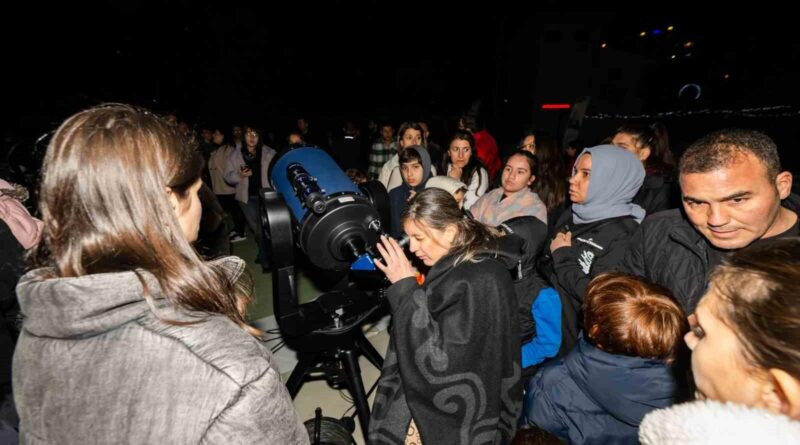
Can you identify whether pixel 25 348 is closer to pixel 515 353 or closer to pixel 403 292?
pixel 403 292

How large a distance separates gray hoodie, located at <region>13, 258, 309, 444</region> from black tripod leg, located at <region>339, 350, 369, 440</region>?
1344 millimetres

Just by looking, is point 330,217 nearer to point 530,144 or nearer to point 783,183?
point 783,183

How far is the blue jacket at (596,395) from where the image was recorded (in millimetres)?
1276

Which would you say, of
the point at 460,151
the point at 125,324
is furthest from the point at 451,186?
the point at 125,324

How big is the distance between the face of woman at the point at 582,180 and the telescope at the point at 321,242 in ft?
3.81

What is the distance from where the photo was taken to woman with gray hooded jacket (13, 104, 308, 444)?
71cm

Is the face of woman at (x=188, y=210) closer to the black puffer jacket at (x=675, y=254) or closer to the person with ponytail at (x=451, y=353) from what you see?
the person with ponytail at (x=451, y=353)

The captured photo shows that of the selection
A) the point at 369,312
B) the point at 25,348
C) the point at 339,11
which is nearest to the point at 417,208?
the point at 369,312

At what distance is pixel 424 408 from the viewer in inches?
58.8

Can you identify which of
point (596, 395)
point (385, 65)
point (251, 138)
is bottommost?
point (596, 395)

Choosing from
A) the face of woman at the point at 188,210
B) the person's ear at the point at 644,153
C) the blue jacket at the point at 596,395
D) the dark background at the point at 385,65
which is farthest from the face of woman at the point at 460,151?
the dark background at the point at 385,65

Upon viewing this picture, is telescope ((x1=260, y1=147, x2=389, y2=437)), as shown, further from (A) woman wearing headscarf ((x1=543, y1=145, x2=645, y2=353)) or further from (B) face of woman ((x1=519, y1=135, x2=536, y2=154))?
(B) face of woman ((x1=519, y1=135, x2=536, y2=154))

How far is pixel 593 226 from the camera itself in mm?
2197

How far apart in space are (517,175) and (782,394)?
95.4 inches
